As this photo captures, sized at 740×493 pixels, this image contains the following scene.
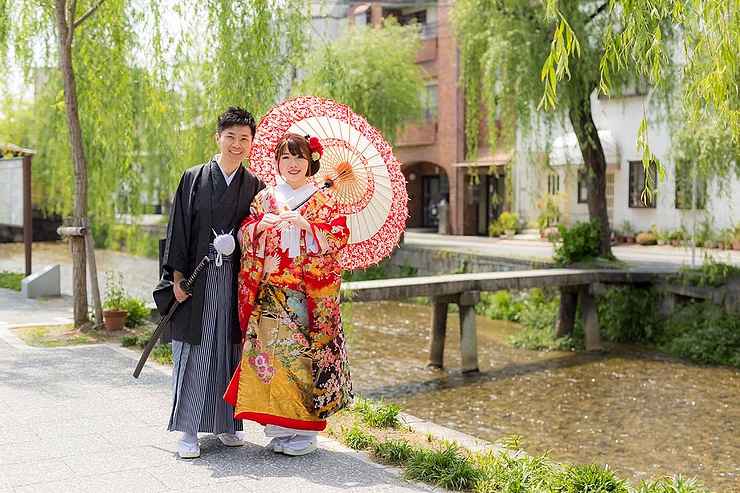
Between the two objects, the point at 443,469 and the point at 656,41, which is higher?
the point at 656,41

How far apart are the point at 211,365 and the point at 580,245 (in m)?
10.5

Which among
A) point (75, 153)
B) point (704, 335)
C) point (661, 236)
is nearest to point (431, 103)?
point (661, 236)

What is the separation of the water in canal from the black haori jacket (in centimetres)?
410

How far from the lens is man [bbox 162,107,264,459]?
4.81 meters

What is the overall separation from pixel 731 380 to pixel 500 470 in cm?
744

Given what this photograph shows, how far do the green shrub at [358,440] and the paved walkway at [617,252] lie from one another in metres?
9.50

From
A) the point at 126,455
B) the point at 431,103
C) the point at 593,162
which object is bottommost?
the point at 126,455

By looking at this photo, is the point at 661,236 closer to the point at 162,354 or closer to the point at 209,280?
the point at 162,354

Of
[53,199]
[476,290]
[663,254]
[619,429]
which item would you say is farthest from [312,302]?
[53,199]

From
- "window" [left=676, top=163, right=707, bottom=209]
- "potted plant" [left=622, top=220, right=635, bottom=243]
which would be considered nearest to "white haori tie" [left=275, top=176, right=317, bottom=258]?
"window" [left=676, top=163, right=707, bottom=209]

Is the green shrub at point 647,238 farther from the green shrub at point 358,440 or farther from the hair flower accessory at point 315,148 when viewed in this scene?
the hair flower accessory at point 315,148

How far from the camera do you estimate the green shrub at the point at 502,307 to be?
1541 centimetres

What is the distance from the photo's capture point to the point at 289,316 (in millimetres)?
4691

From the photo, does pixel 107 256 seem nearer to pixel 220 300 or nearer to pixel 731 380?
pixel 731 380
